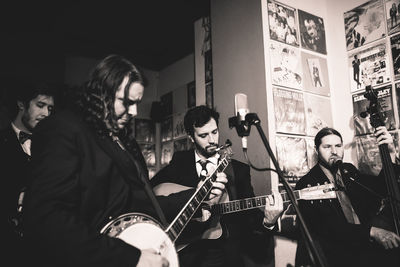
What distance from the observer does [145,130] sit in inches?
241

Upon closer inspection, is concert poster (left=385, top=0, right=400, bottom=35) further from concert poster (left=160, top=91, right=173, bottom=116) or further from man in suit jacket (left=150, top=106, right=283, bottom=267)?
concert poster (left=160, top=91, right=173, bottom=116)

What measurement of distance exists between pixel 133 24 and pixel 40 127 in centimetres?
398

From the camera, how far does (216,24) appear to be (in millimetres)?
3633

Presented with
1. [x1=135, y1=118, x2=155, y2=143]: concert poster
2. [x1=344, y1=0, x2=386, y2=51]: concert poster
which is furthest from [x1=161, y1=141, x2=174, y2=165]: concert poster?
[x1=344, y1=0, x2=386, y2=51]: concert poster

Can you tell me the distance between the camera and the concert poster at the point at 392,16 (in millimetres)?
2881

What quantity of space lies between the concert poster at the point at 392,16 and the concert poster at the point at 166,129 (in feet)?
12.3

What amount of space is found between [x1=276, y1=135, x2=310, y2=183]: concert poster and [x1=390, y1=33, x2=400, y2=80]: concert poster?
3.34 ft

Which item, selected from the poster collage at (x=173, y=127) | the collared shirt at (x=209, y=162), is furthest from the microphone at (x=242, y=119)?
the poster collage at (x=173, y=127)

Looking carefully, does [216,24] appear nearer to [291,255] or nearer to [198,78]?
[198,78]

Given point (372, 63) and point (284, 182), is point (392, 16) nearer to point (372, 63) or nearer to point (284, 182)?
point (372, 63)

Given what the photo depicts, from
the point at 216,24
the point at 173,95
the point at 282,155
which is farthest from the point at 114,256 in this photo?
the point at 173,95

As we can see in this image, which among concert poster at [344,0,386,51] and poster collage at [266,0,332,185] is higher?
concert poster at [344,0,386,51]

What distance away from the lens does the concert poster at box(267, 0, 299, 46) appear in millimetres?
3020

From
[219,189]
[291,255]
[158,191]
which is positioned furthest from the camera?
[291,255]
